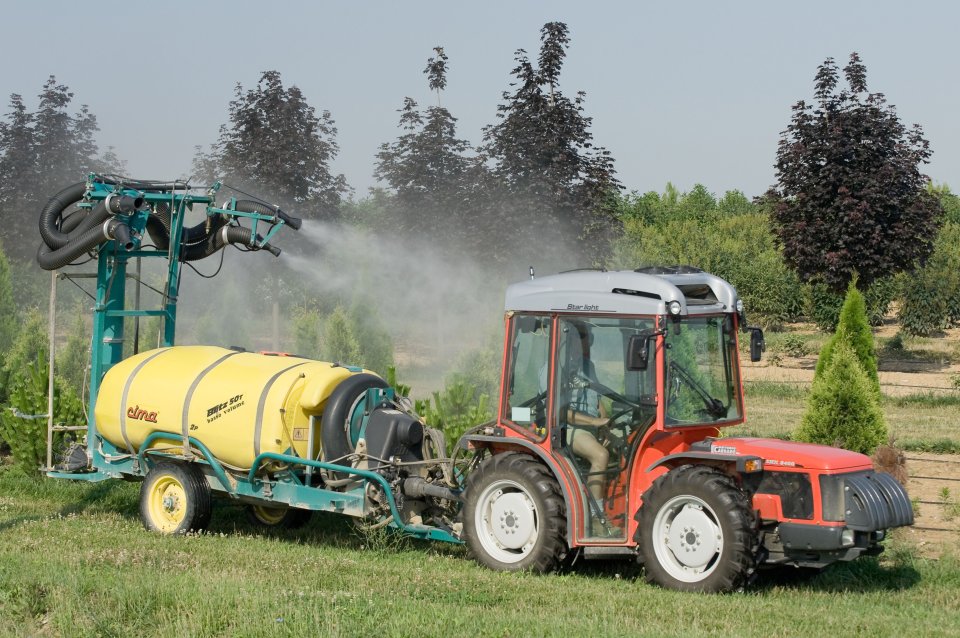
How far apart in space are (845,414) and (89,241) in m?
8.65

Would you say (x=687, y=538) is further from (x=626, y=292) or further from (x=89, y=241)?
(x=89, y=241)

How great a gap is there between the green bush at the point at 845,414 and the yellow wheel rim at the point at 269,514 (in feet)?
20.9

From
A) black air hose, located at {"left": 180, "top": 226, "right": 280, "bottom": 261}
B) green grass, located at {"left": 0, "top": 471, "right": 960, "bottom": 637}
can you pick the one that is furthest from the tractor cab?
black air hose, located at {"left": 180, "top": 226, "right": 280, "bottom": 261}

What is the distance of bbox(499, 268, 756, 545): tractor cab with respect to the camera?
28.3ft

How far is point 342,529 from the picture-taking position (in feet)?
36.8

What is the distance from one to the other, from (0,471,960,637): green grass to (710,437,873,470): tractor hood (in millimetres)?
894

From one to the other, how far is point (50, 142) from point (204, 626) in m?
21.0

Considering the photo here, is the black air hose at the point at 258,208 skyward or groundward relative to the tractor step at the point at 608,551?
skyward

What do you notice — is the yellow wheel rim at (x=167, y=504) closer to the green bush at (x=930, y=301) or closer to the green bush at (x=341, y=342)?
the green bush at (x=341, y=342)

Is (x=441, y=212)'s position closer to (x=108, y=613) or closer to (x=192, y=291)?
(x=192, y=291)

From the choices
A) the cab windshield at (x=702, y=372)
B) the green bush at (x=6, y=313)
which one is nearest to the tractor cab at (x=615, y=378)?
the cab windshield at (x=702, y=372)

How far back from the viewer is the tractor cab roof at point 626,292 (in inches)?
339

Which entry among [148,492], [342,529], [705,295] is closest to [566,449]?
[705,295]

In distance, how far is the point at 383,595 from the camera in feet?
25.6
